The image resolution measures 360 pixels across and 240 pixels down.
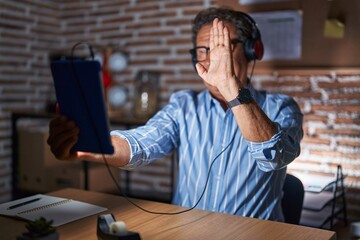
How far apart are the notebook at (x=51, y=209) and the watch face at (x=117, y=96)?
1860mm

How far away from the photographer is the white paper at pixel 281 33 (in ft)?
8.45

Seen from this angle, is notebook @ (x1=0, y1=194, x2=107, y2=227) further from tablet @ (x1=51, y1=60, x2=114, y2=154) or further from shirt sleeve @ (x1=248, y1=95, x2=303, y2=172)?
shirt sleeve @ (x1=248, y1=95, x2=303, y2=172)

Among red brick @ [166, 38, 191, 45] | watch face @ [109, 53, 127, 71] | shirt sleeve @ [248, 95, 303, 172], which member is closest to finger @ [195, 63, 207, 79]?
shirt sleeve @ [248, 95, 303, 172]

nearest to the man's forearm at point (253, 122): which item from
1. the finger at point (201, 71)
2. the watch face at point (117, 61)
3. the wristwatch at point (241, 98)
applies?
the wristwatch at point (241, 98)

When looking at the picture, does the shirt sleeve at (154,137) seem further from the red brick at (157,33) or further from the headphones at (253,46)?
the red brick at (157,33)

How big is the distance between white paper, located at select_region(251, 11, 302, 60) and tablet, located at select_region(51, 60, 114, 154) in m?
1.83

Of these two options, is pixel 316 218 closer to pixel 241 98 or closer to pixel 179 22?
pixel 241 98

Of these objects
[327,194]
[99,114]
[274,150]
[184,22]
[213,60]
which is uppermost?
[184,22]

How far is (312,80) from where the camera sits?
259 cm

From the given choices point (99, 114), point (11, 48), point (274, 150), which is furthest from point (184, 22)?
point (99, 114)

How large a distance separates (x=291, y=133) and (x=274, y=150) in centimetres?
24

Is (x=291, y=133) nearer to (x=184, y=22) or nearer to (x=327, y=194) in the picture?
(x=327, y=194)

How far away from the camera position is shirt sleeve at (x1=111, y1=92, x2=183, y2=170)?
1.49 m

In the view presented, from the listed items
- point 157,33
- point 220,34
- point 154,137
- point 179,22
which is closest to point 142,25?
point 157,33
